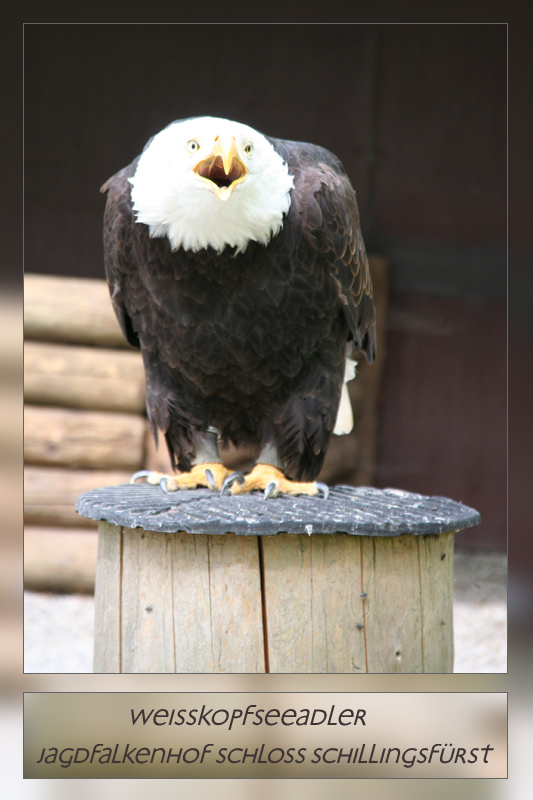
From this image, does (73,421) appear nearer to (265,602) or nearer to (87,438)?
(87,438)

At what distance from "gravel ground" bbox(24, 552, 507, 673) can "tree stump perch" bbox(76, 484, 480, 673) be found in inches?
67.3

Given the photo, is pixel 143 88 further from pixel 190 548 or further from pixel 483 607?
pixel 483 607

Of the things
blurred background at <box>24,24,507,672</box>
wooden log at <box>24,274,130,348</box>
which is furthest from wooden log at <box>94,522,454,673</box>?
wooden log at <box>24,274,130,348</box>

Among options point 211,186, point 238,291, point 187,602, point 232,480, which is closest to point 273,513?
point 187,602

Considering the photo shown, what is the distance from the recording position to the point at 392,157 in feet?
13.6

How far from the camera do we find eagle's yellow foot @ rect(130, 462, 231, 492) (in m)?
2.58

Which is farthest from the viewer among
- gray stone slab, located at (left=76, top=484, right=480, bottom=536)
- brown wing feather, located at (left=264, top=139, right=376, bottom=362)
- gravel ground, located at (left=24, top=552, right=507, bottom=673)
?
gravel ground, located at (left=24, top=552, right=507, bottom=673)

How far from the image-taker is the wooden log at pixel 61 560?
4.04 meters

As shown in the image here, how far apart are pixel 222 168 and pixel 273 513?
3.07ft

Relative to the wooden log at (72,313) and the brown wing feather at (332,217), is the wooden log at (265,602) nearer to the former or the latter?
the brown wing feather at (332,217)

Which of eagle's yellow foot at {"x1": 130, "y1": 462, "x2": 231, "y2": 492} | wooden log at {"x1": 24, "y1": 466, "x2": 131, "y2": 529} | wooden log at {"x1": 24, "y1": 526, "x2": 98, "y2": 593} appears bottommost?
wooden log at {"x1": 24, "y1": 526, "x2": 98, "y2": 593}

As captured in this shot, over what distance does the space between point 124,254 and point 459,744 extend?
176cm

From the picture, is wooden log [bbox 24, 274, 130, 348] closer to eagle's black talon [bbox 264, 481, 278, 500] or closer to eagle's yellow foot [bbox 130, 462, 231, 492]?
eagle's yellow foot [bbox 130, 462, 231, 492]

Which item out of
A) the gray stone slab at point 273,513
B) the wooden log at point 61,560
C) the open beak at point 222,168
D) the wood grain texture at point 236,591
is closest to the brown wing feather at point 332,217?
the open beak at point 222,168
